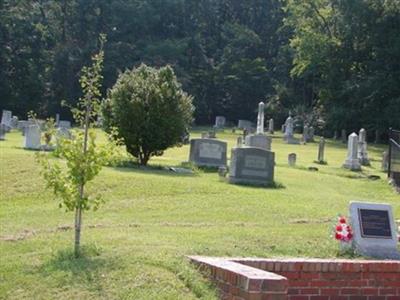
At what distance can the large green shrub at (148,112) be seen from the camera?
883 inches

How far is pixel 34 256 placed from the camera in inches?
383

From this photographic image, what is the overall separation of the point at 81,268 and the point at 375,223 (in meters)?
4.29

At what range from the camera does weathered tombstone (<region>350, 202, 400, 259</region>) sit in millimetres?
10328

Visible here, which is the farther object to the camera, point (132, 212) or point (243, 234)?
point (132, 212)

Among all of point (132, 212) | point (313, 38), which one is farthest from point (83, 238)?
point (313, 38)

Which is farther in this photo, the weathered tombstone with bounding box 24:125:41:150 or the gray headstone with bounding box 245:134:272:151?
the gray headstone with bounding box 245:134:272:151

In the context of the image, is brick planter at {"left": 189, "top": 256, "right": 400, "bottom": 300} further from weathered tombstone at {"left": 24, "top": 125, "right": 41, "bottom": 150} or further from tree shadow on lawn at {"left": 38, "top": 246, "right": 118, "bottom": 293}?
weathered tombstone at {"left": 24, "top": 125, "right": 41, "bottom": 150}

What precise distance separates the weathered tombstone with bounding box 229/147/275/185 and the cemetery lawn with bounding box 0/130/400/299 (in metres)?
0.51

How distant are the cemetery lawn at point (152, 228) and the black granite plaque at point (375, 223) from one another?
1.70 ft

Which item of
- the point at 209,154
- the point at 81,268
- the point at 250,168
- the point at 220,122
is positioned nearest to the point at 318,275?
the point at 81,268

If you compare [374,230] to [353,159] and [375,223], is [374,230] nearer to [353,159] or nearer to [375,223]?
[375,223]

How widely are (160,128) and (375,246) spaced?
12836 mm

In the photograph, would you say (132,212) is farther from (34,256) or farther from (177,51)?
(177,51)

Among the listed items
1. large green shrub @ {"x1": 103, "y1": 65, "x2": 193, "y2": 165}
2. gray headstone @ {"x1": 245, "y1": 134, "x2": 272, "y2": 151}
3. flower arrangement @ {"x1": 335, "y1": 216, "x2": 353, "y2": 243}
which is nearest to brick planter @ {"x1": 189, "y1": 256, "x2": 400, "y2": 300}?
flower arrangement @ {"x1": 335, "y1": 216, "x2": 353, "y2": 243}
